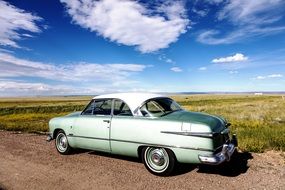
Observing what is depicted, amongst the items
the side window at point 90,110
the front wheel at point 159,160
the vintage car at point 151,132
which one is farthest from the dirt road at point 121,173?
the side window at point 90,110

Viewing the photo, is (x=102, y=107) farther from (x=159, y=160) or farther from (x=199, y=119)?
(x=199, y=119)

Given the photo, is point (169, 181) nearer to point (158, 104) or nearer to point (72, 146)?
point (158, 104)

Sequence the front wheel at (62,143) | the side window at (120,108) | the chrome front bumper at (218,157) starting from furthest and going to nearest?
the front wheel at (62,143) → the side window at (120,108) → the chrome front bumper at (218,157)

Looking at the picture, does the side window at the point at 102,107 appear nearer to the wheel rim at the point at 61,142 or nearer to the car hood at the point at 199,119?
the wheel rim at the point at 61,142

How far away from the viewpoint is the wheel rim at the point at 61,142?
8.34m

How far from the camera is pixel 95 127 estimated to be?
727 cm

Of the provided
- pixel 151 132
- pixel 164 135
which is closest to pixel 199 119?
pixel 164 135

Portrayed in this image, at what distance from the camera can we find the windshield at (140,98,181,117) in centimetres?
652

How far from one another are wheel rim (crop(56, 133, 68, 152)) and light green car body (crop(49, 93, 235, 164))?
2.45ft

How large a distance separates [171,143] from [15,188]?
3222mm

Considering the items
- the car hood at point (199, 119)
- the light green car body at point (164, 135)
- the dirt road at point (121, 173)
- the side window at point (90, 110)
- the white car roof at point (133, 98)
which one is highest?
the white car roof at point (133, 98)

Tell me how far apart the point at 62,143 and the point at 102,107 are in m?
1.96

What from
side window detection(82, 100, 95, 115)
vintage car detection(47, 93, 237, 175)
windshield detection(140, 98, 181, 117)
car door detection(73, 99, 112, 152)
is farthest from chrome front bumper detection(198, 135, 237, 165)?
side window detection(82, 100, 95, 115)

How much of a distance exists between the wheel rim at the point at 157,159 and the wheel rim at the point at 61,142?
10.0 ft
